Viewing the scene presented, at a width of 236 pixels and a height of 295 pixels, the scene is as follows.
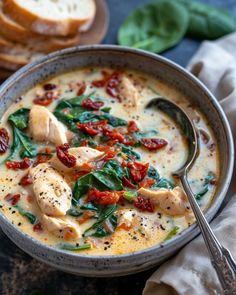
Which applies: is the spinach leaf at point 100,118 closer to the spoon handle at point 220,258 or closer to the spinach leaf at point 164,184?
the spinach leaf at point 164,184

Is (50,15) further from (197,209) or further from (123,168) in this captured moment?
(197,209)

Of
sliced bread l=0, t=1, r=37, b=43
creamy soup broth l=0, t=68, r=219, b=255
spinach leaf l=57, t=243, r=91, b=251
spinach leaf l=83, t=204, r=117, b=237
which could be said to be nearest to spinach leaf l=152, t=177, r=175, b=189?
creamy soup broth l=0, t=68, r=219, b=255

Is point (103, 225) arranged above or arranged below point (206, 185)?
below

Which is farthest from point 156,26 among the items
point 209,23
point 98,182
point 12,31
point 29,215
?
point 29,215

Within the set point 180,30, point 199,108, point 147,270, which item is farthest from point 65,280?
point 180,30

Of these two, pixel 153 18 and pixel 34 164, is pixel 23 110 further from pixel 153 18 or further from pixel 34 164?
pixel 153 18

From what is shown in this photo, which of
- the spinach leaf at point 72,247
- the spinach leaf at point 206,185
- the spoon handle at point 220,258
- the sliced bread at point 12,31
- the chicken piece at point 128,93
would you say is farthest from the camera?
the sliced bread at point 12,31

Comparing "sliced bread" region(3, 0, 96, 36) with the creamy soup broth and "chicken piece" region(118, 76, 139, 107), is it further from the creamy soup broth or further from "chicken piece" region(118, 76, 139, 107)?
"chicken piece" region(118, 76, 139, 107)

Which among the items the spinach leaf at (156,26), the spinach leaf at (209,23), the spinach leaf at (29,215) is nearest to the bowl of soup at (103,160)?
the spinach leaf at (29,215)
